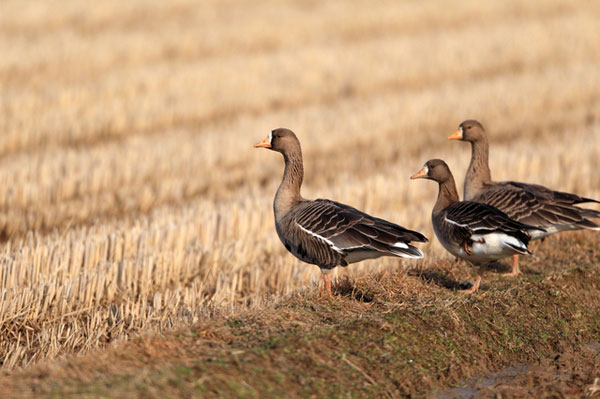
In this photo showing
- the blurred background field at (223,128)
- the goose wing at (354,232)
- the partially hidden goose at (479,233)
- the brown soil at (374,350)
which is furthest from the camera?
the blurred background field at (223,128)

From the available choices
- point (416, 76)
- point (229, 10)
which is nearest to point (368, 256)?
point (416, 76)

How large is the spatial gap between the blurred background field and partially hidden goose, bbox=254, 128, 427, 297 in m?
0.90

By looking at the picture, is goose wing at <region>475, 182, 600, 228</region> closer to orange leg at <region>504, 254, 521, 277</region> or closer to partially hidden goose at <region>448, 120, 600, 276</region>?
partially hidden goose at <region>448, 120, 600, 276</region>

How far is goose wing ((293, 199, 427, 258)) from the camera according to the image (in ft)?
25.8

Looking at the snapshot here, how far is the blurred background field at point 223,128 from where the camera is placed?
967cm

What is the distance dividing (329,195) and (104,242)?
463cm

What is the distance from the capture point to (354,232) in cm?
804

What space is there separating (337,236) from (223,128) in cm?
1181

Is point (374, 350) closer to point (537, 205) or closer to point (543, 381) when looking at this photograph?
point (543, 381)

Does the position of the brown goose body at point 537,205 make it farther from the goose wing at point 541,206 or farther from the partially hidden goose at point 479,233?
the partially hidden goose at point 479,233

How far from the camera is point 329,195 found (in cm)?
1398

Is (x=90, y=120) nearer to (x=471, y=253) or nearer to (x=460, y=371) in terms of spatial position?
(x=471, y=253)

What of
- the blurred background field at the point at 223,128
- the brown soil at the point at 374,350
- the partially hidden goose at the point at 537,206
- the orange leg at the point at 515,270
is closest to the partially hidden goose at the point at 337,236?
the brown soil at the point at 374,350

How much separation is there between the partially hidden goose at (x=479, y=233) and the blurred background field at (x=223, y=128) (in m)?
1.24
